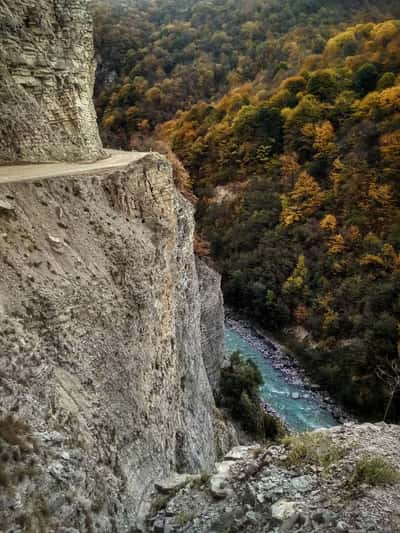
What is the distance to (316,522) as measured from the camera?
747 cm

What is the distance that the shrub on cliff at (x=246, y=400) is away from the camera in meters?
23.5

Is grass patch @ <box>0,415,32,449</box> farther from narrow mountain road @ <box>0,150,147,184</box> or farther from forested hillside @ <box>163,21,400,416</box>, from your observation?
forested hillside @ <box>163,21,400,416</box>

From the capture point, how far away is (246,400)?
77.7ft

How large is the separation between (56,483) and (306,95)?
4636 centimetres

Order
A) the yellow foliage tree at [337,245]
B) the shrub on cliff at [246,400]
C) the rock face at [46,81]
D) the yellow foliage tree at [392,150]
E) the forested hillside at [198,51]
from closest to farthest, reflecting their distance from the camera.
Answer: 1. the rock face at [46,81]
2. the shrub on cliff at [246,400]
3. the yellow foliage tree at [392,150]
4. the yellow foliage tree at [337,245]
5. the forested hillside at [198,51]

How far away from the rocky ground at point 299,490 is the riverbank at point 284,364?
61.3 feet

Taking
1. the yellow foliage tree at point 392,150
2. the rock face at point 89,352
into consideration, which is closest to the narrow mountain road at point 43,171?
the rock face at point 89,352

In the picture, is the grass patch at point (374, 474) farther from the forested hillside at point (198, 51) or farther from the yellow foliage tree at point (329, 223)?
the forested hillside at point (198, 51)

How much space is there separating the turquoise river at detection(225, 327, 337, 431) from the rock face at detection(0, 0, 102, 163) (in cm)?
1996

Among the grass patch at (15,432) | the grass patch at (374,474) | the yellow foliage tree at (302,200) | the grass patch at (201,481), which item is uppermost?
the yellow foliage tree at (302,200)

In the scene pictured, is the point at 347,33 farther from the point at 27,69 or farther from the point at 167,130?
the point at 27,69

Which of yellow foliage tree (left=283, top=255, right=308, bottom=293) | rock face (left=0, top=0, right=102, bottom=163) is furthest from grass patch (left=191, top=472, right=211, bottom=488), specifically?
yellow foliage tree (left=283, top=255, right=308, bottom=293)

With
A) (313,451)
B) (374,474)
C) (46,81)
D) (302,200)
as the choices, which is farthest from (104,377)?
Result: (302,200)

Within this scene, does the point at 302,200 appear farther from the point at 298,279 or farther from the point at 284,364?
the point at 284,364
